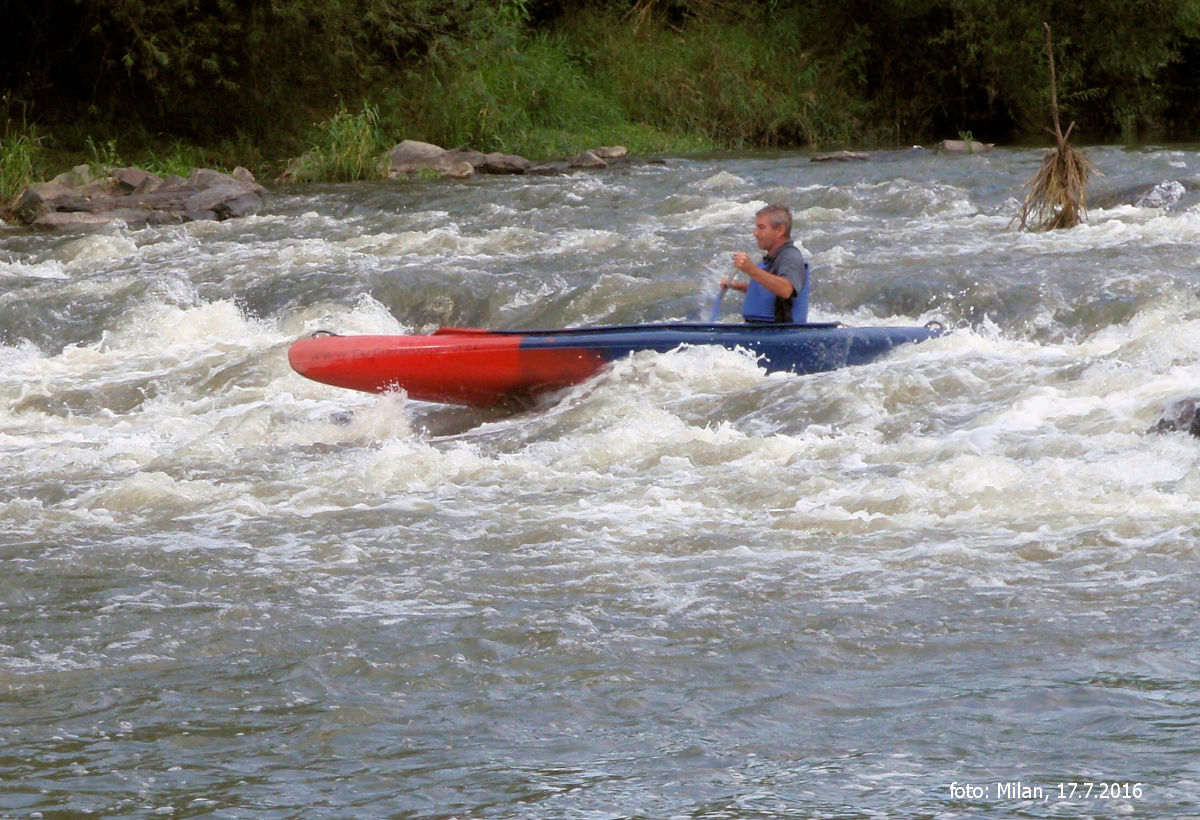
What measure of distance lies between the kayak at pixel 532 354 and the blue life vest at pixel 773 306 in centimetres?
14

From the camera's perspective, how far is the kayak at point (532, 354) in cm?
687

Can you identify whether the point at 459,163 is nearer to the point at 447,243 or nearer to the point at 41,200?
the point at 41,200

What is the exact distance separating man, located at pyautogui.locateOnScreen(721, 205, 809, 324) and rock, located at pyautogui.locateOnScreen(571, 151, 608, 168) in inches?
380

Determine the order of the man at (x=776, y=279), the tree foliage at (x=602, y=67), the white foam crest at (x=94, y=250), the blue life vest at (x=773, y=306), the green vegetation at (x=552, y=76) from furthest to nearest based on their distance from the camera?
the tree foliage at (x=602, y=67)
the green vegetation at (x=552, y=76)
the white foam crest at (x=94, y=250)
the blue life vest at (x=773, y=306)
the man at (x=776, y=279)

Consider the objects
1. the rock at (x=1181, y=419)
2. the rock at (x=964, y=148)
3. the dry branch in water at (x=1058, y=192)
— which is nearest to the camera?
the rock at (x=1181, y=419)

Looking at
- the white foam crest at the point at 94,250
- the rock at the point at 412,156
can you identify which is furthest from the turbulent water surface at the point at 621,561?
the rock at the point at 412,156

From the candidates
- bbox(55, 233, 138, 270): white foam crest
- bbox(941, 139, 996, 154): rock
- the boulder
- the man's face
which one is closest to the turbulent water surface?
the man's face

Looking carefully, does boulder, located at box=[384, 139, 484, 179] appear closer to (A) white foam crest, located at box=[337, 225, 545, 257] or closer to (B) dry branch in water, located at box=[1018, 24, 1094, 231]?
(A) white foam crest, located at box=[337, 225, 545, 257]

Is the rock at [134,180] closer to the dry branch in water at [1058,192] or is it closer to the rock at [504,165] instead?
the rock at [504,165]

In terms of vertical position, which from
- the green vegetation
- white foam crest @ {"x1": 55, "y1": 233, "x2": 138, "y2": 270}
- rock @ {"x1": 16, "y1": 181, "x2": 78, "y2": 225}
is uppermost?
the green vegetation

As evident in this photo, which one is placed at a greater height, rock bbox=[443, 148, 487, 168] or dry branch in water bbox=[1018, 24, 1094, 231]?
rock bbox=[443, 148, 487, 168]

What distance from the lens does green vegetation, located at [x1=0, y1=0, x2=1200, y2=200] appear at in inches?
662

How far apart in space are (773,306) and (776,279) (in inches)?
9.5

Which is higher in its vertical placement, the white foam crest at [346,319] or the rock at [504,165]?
the rock at [504,165]
